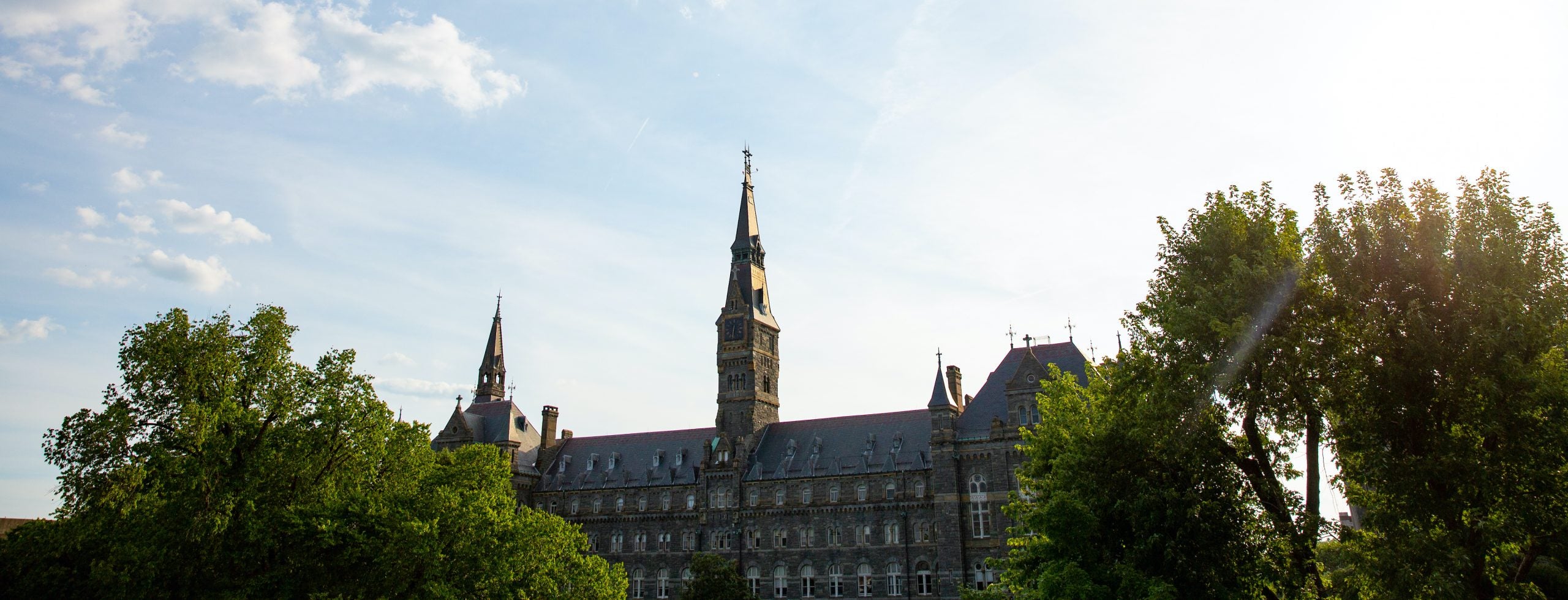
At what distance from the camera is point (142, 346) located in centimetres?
2967

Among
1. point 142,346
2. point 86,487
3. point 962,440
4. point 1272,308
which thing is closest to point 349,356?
point 142,346

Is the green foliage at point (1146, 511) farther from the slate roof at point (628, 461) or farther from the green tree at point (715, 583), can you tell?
the slate roof at point (628, 461)

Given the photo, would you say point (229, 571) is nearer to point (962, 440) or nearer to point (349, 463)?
point (349, 463)

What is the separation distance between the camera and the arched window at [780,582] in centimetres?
6869

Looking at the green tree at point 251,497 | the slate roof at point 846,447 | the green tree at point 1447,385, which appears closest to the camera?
the green tree at point 1447,385

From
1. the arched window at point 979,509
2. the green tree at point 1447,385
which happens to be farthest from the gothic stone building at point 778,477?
the green tree at point 1447,385

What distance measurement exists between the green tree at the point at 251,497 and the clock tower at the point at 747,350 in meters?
41.2

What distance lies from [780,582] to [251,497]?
150 ft

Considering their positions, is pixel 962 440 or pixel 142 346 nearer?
pixel 142 346

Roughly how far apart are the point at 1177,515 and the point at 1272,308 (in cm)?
590

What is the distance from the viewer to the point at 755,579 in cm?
6962

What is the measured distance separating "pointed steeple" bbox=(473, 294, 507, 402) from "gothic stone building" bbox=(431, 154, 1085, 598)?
150 inches

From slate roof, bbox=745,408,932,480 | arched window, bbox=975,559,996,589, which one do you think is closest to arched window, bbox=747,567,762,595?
slate roof, bbox=745,408,932,480

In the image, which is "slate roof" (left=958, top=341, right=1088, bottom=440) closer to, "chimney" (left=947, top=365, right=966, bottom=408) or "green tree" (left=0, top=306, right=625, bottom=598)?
"chimney" (left=947, top=365, right=966, bottom=408)
